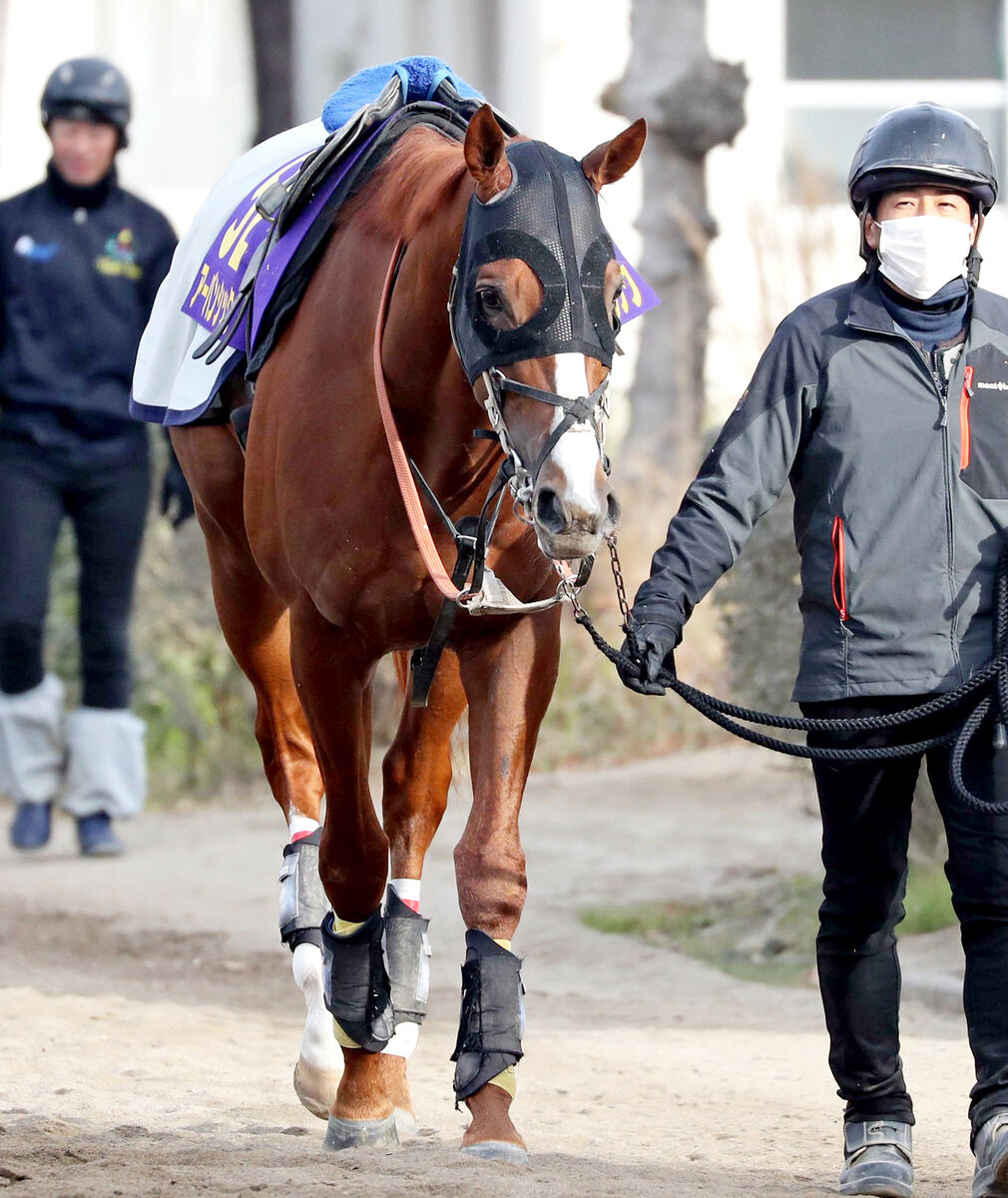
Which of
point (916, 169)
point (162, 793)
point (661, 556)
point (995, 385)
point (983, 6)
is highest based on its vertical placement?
point (983, 6)

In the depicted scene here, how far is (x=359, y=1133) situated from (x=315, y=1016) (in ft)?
1.83

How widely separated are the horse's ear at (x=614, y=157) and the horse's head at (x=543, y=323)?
0.04ft

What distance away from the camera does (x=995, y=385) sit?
12.5ft

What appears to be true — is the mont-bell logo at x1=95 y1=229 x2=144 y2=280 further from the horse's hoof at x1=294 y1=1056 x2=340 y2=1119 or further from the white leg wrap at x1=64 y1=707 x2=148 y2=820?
the horse's hoof at x1=294 y1=1056 x2=340 y2=1119

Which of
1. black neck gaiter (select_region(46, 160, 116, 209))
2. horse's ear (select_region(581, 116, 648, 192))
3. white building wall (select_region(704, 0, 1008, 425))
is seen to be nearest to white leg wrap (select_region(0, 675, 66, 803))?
black neck gaiter (select_region(46, 160, 116, 209))

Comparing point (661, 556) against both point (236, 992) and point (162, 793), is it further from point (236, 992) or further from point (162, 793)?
point (162, 793)

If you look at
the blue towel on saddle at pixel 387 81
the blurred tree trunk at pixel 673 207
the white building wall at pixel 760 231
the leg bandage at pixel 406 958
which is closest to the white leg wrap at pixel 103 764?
the white building wall at pixel 760 231

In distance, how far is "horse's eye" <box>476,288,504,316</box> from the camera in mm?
3486

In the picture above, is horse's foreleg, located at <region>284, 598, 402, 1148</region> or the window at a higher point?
the window

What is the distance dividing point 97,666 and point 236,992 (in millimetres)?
2273

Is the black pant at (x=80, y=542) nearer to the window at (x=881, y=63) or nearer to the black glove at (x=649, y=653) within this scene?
the black glove at (x=649, y=653)

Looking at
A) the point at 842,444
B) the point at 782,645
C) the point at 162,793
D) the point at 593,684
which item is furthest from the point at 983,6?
the point at 842,444

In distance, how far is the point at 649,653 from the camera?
3.64 metres

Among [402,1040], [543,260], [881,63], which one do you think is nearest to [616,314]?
[543,260]
